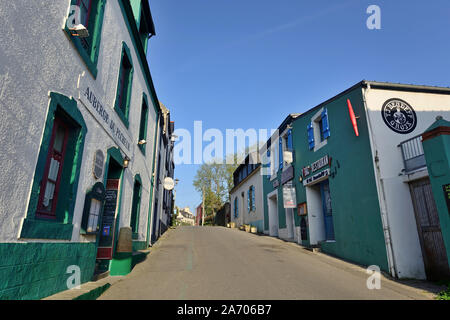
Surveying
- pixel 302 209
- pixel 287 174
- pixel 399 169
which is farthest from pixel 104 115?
pixel 287 174

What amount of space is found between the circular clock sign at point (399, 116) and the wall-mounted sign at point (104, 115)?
862cm

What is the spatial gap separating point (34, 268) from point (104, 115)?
3.61 meters

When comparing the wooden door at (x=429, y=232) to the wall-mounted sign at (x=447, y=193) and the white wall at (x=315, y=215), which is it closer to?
the wall-mounted sign at (x=447, y=193)

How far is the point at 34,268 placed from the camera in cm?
367

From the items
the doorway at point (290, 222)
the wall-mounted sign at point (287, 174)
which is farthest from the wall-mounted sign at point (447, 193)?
the doorway at point (290, 222)

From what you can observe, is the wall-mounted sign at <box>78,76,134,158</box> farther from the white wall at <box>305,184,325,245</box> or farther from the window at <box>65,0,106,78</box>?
the white wall at <box>305,184,325,245</box>

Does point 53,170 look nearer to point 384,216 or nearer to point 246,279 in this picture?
point 246,279

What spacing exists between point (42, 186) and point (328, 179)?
10875 millimetres

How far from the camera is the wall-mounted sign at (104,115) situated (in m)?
5.24

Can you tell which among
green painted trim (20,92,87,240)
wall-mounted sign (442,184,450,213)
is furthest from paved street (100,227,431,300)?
wall-mounted sign (442,184,450,213)

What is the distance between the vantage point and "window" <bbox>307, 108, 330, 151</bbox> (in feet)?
40.9

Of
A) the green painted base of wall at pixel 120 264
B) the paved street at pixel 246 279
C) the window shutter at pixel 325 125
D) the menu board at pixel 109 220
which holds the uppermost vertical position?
the window shutter at pixel 325 125

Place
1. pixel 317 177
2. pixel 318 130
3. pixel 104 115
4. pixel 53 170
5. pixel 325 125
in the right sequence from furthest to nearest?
pixel 318 130 → pixel 317 177 → pixel 325 125 → pixel 104 115 → pixel 53 170

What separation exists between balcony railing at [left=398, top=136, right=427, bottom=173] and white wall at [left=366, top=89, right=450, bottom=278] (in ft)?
0.51
